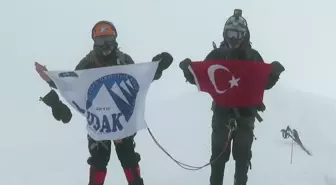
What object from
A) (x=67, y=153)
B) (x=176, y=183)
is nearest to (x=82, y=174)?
(x=67, y=153)

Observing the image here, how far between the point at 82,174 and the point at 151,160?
163cm

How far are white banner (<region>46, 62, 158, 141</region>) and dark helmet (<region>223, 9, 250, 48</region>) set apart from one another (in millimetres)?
1152

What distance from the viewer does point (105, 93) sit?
6855 mm

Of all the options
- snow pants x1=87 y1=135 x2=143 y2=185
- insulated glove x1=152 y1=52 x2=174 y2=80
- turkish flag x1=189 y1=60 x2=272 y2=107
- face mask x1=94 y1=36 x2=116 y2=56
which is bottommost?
snow pants x1=87 y1=135 x2=143 y2=185

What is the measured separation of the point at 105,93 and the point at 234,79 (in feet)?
6.43

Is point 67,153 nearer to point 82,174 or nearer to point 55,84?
point 82,174

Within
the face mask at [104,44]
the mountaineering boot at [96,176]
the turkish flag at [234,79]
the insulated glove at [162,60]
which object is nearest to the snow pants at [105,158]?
the mountaineering boot at [96,176]

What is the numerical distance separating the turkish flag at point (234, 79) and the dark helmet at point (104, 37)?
1257 mm

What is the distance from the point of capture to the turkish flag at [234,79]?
6938 mm

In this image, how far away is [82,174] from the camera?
10094mm

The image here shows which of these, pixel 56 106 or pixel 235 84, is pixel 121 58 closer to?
pixel 56 106

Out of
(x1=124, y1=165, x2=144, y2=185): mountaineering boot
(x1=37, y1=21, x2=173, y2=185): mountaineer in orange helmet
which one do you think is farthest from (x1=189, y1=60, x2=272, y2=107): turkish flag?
(x1=124, y1=165, x2=144, y2=185): mountaineering boot

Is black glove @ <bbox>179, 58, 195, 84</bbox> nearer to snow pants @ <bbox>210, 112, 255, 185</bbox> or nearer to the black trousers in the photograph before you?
snow pants @ <bbox>210, 112, 255, 185</bbox>

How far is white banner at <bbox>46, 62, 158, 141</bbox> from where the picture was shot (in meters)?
6.82
